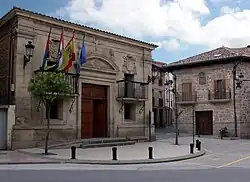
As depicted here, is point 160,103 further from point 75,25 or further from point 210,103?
point 75,25

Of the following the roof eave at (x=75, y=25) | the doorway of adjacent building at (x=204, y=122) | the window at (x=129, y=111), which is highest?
the roof eave at (x=75, y=25)

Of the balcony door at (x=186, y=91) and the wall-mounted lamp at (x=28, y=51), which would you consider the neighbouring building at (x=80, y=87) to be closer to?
the wall-mounted lamp at (x=28, y=51)

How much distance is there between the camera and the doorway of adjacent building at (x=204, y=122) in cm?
3041

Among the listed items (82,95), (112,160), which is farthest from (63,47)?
(112,160)

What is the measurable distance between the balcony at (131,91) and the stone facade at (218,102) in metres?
6.97

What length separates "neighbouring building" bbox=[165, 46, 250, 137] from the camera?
93.6 ft

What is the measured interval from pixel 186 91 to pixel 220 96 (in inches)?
143

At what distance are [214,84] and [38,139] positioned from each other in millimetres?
18667

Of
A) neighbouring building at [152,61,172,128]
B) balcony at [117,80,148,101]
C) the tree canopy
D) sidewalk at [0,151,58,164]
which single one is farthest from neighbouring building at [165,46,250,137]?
sidewalk at [0,151,58,164]

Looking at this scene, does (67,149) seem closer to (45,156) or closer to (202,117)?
(45,156)

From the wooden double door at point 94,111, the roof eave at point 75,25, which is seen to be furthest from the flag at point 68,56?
the wooden double door at point 94,111

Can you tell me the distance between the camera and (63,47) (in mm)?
17359

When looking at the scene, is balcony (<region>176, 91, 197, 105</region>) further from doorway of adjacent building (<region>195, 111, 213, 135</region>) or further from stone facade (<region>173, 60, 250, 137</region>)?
doorway of adjacent building (<region>195, 111, 213, 135</region>)

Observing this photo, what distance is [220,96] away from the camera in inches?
1155
